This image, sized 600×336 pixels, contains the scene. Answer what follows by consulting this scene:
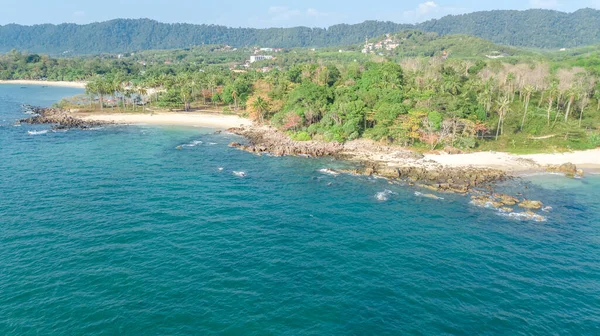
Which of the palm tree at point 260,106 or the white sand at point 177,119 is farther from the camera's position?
the white sand at point 177,119

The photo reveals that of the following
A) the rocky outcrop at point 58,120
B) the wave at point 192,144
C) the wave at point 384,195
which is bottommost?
the wave at point 384,195

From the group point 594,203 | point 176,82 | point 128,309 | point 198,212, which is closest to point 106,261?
point 128,309

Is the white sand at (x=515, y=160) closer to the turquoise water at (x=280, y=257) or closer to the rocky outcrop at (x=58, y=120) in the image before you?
the turquoise water at (x=280, y=257)

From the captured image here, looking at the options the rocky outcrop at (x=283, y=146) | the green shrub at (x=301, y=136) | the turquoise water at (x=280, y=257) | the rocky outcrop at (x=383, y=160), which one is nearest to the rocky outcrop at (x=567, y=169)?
the turquoise water at (x=280, y=257)

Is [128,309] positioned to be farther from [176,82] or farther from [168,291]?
[176,82]

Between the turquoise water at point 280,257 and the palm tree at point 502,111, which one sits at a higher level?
the palm tree at point 502,111

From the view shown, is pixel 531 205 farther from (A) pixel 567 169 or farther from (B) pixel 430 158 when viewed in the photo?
(B) pixel 430 158

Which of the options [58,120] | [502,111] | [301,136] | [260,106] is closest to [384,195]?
[301,136]
